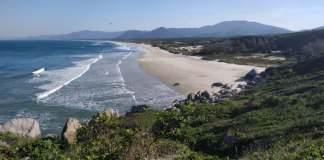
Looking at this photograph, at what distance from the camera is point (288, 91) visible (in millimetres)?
13516

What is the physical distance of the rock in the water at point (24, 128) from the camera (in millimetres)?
10000

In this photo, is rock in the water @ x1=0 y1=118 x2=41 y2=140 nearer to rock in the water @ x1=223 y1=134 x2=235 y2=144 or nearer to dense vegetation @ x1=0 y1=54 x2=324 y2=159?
dense vegetation @ x1=0 y1=54 x2=324 y2=159

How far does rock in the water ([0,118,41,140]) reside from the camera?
32.8 feet

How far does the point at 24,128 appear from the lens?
10.3 metres

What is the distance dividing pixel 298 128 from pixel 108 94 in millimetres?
15662

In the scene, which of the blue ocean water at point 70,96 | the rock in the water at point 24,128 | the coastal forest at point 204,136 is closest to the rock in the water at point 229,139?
the coastal forest at point 204,136

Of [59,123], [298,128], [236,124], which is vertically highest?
[298,128]

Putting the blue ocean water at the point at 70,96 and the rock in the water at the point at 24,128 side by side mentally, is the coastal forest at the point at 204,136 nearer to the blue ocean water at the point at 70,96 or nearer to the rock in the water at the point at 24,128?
the rock in the water at the point at 24,128

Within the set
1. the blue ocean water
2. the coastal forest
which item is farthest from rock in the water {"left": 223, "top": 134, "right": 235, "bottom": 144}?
the blue ocean water

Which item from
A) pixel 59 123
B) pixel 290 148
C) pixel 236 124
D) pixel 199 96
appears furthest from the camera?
pixel 199 96

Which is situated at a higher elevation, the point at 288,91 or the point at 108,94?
the point at 288,91

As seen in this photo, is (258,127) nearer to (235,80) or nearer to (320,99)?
(320,99)

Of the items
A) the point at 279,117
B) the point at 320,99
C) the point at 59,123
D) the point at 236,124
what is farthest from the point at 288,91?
the point at 59,123

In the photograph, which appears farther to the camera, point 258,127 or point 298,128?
point 258,127
